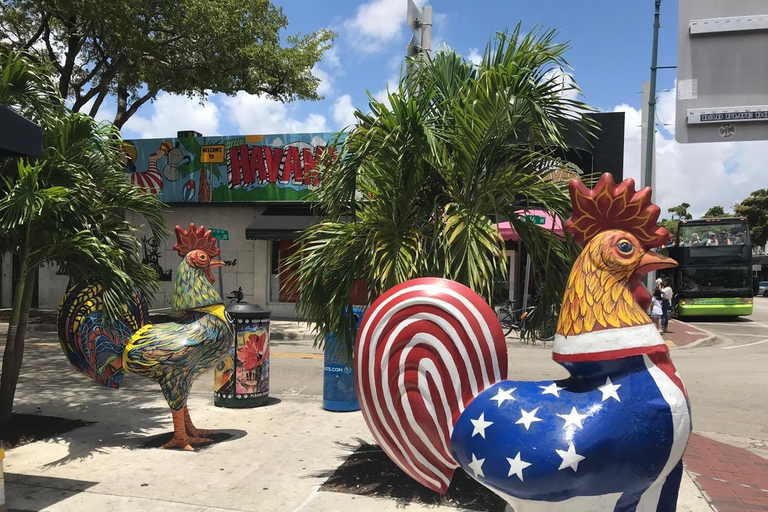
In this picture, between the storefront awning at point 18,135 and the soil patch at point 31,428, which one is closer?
the storefront awning at point 18,135

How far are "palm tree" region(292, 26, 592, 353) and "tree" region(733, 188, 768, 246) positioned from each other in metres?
57.6

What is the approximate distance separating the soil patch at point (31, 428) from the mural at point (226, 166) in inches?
457

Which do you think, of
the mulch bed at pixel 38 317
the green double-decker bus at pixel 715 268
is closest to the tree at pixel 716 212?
the green double-decker bus at pixel 715 268

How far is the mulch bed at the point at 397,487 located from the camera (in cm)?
462

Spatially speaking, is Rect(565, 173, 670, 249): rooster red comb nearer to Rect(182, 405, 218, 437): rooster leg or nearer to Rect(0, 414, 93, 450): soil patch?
Rect(182, 405, 218, 437): rooster leg

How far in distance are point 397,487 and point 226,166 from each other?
15.4 metres

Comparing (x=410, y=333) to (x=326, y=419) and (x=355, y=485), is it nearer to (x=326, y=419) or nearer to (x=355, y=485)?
(x=355, y=485)

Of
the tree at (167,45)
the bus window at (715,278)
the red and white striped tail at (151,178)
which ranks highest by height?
the tree at (167,45)

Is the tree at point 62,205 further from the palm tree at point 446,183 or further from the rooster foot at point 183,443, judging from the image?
the palm tree at point 446,183

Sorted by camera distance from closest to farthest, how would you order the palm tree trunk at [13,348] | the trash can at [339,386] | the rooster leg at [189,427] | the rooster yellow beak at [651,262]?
the rooster yellow beak at [651,262], the rooster leg at [189,427], the palm tree trunk at [13,348], the trash can at [339,386]

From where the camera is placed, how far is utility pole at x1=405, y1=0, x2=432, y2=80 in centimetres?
647

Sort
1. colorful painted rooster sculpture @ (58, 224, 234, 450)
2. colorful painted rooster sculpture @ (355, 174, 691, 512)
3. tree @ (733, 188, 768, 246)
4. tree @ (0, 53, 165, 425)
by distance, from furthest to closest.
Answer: tree @ (733, 188, 768, 246) → tree @ (0, 53, 165, 425) → colorful painted rooster sculpture @ (58, 224, 234, 450) → colorful painted rooster sculpture @ (355, 174, 691, 512)

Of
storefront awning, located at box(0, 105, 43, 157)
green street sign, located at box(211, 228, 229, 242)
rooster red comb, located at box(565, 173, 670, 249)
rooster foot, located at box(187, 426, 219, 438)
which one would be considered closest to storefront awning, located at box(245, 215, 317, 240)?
green street sign, located at box(211, 228, 229, 242)

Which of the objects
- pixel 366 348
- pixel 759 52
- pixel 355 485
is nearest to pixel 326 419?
pixel 355 485
